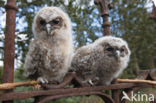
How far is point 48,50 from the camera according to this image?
642mm

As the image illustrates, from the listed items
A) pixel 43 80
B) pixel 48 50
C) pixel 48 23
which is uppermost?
pixel 48 23

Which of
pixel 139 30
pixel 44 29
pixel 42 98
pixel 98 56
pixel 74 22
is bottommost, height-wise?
pixel 42 98

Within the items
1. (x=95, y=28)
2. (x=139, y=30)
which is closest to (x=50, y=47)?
(x=95, y=28)

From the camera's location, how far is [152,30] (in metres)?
3.45

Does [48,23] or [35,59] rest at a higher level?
[48,23]

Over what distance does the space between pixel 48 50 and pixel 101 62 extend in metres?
0.28

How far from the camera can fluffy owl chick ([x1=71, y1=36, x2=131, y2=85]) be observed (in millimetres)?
Result: 776

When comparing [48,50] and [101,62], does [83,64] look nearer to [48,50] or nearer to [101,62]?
[101,62]

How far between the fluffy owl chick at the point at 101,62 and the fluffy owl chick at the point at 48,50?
12 cm

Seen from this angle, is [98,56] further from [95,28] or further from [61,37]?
[95,28]

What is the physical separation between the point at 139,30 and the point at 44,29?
240cm

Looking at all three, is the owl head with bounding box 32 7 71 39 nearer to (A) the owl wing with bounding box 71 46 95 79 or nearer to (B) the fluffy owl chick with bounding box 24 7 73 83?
(B) the fluffy owl chick with bounding box 24 7 73 83

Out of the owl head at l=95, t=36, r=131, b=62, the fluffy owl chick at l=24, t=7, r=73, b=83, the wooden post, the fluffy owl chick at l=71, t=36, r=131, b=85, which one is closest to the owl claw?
the fluffy owl chick at l=24, t=7, r=73, b=83

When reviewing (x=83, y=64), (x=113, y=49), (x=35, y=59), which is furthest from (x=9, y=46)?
(x=113, y=49)
